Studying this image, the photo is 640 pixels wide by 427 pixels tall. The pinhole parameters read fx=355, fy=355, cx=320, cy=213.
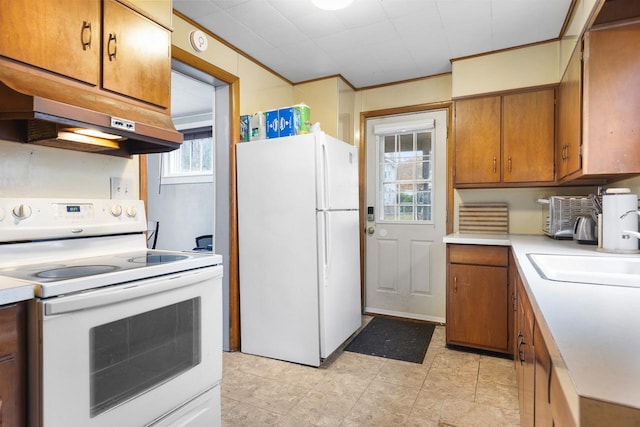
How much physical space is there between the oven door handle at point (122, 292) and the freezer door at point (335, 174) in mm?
1168

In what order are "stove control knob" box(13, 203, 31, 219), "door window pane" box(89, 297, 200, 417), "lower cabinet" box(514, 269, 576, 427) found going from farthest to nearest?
1. "stove control knob" box(13, 203, 31, 219)
2. "door window pane" box(89, 297, 200, 417)
3. "lower cabinet" box(514, 269, 576, 427)

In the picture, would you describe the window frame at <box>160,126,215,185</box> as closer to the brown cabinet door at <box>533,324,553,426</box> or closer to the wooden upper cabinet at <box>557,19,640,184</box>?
the wooden upper cabinet at <box>557,19,640,184</box>

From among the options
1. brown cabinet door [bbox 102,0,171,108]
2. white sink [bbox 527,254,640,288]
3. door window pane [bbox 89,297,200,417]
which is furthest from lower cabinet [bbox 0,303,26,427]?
white sink [bbox 527,254,640,288]

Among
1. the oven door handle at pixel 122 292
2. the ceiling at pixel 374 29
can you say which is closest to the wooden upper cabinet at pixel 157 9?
the ceiling at pixel 374 29

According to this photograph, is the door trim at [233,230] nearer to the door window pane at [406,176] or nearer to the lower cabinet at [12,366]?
the door window pane at [406,176]

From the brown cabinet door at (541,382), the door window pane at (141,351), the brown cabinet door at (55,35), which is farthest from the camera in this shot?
the brown cabinet door at (55,35)

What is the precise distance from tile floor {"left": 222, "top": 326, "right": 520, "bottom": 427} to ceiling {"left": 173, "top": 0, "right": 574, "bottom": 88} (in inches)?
94.5

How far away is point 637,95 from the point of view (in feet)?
5.69

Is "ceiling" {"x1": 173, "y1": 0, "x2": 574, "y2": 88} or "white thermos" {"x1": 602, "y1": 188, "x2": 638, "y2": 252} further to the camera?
"ceiling" {"x1": 173, "y1": 0, "x2": 574, "y2": 88}

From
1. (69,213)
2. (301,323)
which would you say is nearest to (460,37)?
(301,323)

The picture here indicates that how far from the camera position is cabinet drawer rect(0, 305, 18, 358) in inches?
39.4

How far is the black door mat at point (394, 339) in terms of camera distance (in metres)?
2.74

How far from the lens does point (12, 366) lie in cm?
102

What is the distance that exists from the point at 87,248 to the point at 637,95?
2.73 meters
